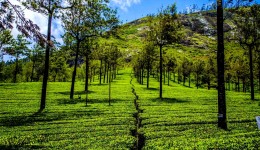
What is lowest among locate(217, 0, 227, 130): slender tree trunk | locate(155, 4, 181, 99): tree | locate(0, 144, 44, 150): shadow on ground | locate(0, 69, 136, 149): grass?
locate(0, 144, 44, 150): shadow on ground

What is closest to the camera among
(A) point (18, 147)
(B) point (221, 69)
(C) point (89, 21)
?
(A) point (18, 147)

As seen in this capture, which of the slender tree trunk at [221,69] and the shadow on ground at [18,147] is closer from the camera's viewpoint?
the shadow on ground at [18,147]

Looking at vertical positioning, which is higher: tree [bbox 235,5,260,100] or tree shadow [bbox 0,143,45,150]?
tree [bbox 235,5,260,100]

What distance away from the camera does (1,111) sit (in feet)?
124

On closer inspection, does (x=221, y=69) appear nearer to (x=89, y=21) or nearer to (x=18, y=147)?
(x=18, y=147)

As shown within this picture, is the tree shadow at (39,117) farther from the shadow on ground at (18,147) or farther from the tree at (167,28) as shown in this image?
the tree at (167,28)

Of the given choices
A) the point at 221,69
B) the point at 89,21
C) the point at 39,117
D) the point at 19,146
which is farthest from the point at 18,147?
the point at 89,21

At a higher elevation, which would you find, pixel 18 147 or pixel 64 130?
pixel 64 130

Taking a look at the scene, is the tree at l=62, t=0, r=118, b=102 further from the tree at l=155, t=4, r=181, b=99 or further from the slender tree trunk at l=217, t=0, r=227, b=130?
the slender tree trunk at l=217, t=0, r=227, b=130

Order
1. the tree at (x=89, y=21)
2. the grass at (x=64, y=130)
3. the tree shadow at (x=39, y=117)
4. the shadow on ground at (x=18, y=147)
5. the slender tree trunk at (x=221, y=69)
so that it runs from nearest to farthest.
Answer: the shadow on ground at (x=18, y=147), the grass at (x=64, y=130), the slender tree trunk at (x=221, y=69), the tree shadow at (x=39, y=117), the tree at (x=89, y=21)

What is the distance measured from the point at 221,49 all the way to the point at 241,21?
1532 inches

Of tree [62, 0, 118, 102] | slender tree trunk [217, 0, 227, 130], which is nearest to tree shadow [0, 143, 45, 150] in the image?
slender tree trunk [217, 0, 227, 130]

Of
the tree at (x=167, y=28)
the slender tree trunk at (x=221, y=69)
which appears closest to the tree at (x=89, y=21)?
the tree at (x=167, y=28)

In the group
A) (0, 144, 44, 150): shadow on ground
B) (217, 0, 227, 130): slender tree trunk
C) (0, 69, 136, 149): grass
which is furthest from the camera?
(217, 0, 227, 130): slender tree trunk
